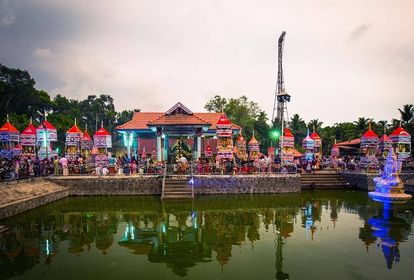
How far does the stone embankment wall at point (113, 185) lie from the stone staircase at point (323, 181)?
10.6 metres

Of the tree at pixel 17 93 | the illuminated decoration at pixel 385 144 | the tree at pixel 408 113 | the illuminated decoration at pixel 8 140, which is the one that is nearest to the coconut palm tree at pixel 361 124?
the tree at pixel 408 113

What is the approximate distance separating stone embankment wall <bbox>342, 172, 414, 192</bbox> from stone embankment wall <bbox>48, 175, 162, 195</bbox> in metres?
14.0

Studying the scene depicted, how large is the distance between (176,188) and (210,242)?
29.4 feet

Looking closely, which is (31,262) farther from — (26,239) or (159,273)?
(159,273)

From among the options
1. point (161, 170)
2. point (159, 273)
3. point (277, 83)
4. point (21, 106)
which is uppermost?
point (277, 83)

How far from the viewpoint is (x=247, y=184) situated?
20.2m

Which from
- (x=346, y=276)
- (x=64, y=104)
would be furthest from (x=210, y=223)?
(x=64, y=104)

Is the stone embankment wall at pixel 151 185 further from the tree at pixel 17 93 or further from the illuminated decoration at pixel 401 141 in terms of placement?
the tree at pixel 17 93

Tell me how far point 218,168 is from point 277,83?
2792cm

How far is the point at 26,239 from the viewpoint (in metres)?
10.3

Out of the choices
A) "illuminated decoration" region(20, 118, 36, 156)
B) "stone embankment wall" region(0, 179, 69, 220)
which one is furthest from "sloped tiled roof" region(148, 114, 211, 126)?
"stone embankment wall" region(0, 179, 69, 220)

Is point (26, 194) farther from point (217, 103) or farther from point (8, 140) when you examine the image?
point (217, 103)

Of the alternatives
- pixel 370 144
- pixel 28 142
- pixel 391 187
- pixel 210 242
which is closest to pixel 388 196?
pixel 391 187

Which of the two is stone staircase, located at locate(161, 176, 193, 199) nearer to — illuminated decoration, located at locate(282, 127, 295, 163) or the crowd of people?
the crowd of people
